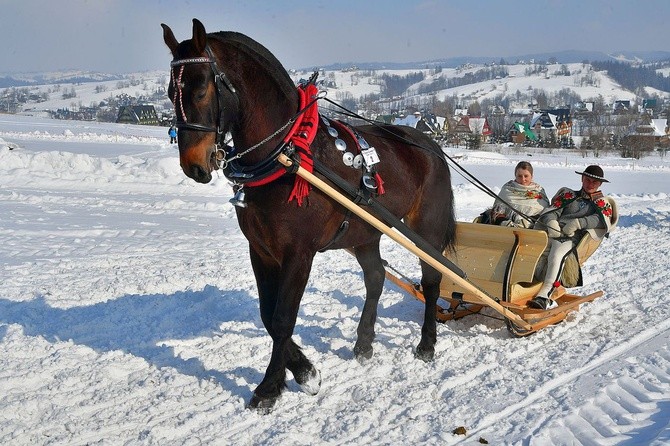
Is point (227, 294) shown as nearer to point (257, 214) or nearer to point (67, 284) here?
point (67, 284)

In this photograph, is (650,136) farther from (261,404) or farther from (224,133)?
(224,133)

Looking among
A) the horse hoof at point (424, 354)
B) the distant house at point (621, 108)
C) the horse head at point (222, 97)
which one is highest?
the horse head at point (222, 97)

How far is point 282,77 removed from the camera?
4.23 meters

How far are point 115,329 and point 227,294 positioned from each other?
153 cm

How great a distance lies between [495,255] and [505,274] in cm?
27

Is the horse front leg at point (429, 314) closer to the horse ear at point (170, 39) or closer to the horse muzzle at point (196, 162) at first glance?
the horse muzzle at point (196, 162)

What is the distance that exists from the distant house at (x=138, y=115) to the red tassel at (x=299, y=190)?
67.8 m

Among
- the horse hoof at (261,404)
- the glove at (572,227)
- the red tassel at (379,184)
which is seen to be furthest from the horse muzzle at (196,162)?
the glove at (572,227)

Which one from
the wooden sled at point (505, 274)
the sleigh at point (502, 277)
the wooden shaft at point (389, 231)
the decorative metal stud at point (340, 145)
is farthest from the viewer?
the wooden sled at point (505, 274)

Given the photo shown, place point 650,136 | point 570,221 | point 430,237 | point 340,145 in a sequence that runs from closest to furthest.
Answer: point 340,145 → point 430,237 → point 570,221 → point 650,136

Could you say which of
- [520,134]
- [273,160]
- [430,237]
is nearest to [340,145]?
[273,160]

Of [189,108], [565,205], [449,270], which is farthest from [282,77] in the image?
[565,205]

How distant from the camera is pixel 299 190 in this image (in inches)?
164

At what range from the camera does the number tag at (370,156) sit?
4637 mm
